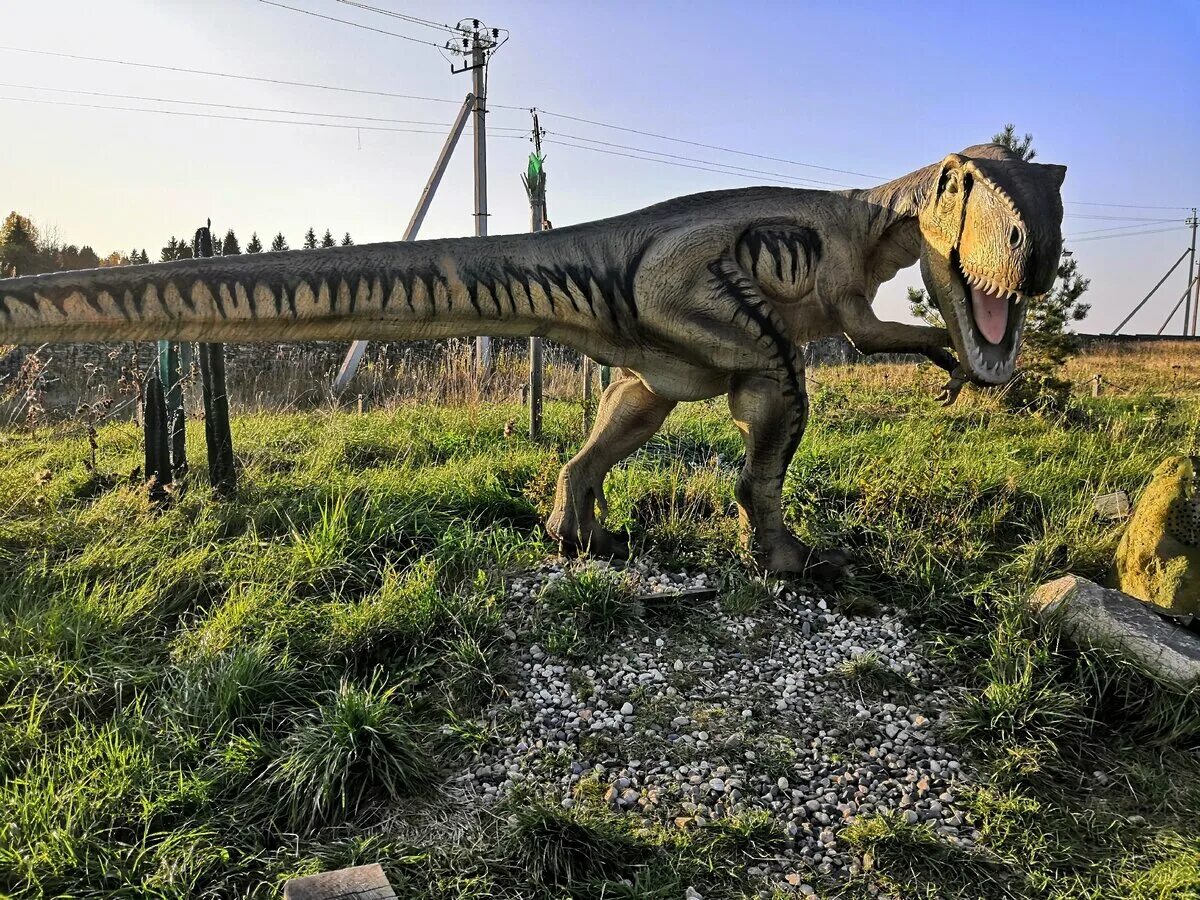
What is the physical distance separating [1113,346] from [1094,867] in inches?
921

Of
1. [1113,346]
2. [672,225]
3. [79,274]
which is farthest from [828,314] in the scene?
[1113,346]

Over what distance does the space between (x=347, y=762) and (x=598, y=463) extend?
5.85ft

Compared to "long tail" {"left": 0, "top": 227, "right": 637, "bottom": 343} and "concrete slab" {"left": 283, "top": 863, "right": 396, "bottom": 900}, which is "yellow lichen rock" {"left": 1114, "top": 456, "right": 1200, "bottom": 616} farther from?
"concrete slab" {"left": 283, "top": 863, "right": 396, "bottom": 900}

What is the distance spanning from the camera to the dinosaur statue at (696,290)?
2.50 metres

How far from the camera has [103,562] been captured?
3500mm

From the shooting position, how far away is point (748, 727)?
2.77m

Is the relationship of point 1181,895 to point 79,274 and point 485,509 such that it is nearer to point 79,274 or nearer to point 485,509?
point 485,509

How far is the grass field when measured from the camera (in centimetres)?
217

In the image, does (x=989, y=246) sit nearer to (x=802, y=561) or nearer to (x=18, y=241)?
(x=802, y=561)

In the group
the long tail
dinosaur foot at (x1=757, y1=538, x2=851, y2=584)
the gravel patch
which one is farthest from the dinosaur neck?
the gravel patch

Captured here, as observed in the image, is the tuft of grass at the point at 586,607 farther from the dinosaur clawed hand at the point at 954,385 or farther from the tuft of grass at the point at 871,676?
the dinosaur clawed hand at the point at 954,385

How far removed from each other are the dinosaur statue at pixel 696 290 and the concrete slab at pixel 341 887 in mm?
1674

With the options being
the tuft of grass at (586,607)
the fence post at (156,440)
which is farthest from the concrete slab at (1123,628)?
the fence post at (156,440)

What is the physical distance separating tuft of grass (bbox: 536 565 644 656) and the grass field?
0.71 feet
